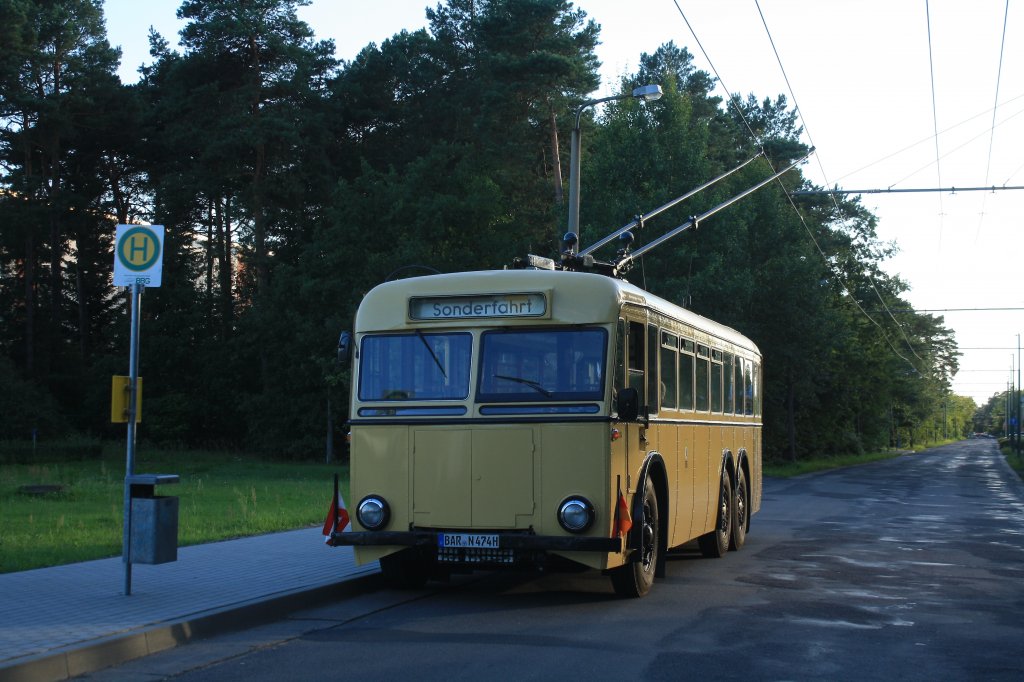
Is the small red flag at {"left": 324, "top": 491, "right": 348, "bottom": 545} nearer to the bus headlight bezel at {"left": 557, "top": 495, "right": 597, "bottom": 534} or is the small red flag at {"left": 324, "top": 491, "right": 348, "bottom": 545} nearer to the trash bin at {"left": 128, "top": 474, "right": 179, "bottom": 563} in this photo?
the trash bin at {"left": 128, "top": 474, "right": 179, "bottom": 563}

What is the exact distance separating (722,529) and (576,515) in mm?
6017

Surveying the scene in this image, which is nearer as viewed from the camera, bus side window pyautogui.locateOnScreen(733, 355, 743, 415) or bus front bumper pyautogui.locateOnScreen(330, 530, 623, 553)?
bus front bumper pyautogui.locateOnScreen(330, 530, 623, 553)

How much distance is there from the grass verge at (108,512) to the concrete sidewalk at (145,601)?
4.48 ft

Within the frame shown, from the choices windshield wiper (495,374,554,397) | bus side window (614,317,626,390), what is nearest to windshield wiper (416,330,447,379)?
windshield wiper (495,374,554,397)

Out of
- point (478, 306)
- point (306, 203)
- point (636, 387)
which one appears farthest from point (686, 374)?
point (306, 203)

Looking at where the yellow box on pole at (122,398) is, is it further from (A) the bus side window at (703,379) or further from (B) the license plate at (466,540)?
(A) the bus side window at (703,379)

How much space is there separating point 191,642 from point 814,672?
14.7 feet

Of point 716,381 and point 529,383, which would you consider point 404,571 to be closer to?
point 529,383

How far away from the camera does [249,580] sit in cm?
1145

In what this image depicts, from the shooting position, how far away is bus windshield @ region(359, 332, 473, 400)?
35.8 ft

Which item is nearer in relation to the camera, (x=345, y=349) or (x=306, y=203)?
(x=345, y=349)

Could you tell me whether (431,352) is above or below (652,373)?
above

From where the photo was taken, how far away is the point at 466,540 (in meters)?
10.5

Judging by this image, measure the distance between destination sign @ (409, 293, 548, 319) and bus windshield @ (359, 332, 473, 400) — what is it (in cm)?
20
